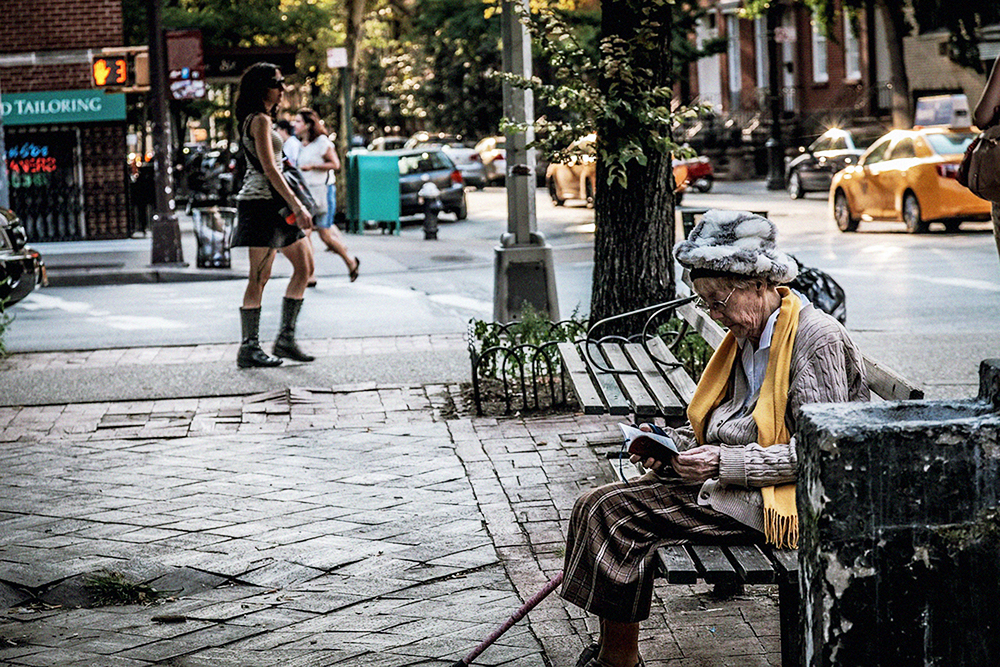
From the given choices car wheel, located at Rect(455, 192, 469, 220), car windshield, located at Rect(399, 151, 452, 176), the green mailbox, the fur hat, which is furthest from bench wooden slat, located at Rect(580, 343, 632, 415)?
car wheel, located at Rect(455, 192, 469, 220)

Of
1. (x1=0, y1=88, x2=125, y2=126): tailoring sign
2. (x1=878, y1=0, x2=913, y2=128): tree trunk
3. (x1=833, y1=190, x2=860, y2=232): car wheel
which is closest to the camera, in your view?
(x1=833, y1=190, x2=860, y2=232): car wheel

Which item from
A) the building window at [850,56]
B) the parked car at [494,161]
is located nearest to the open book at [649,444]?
the parked car at [494,161]

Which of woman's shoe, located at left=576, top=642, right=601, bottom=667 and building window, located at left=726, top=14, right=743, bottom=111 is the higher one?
building window, located at left=726, top=14, right=743, bottom=111

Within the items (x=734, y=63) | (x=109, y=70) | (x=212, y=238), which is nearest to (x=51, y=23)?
(x=109, y=70)

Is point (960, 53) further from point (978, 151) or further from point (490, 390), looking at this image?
point (978, 151)

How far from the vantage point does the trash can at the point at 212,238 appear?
1714cm

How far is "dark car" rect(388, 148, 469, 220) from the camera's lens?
88.3 ft

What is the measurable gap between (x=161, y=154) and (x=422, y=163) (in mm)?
9749

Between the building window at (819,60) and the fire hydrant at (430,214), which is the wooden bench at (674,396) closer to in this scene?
the fire hydrant at (430,214)

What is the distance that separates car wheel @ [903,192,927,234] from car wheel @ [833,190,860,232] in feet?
3.40

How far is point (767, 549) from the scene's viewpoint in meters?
3.97

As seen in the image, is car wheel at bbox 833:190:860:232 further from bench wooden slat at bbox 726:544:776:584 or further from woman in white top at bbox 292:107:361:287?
bench wooden slat at bbox 726:544:776:584

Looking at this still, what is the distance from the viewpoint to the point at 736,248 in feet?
13.2

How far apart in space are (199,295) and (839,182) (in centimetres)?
1090
